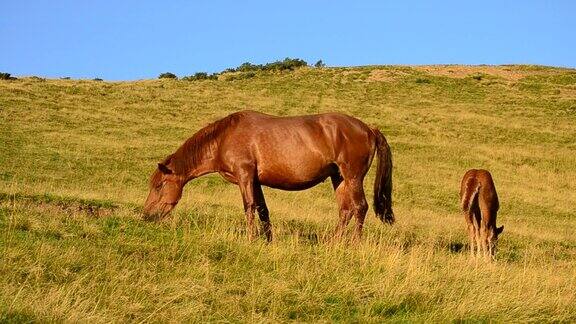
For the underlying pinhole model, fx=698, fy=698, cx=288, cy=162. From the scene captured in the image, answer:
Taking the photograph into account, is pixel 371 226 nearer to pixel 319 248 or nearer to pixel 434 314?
pixel 319 248

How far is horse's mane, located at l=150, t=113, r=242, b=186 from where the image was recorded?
1195cm

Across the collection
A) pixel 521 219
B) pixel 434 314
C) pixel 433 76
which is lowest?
pixel 521 219

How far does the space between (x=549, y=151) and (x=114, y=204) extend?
1064 inches

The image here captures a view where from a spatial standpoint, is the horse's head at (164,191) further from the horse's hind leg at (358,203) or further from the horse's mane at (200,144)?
the horse's hind leg at (358,203)

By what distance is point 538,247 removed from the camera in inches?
647

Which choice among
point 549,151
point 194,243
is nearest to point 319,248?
point 194,243

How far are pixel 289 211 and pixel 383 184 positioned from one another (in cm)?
627

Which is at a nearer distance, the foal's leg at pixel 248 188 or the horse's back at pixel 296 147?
the foal's leg at pixel 248 188

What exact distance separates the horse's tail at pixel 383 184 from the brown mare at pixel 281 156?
26 centimetres

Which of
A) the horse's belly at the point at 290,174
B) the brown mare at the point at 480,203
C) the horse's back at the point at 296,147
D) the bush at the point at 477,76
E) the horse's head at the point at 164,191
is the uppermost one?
the bush at the point at 477,76

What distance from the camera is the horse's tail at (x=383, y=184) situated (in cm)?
1234

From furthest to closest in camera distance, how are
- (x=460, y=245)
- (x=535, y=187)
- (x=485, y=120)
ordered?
1. (x=485, y=120)
2. (x=535, y=187)
3. (x=460, y=245)

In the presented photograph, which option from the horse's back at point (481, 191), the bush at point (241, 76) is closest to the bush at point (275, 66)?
the bush at point (241, 76)

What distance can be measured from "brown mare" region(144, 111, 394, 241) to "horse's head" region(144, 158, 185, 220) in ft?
0.06
